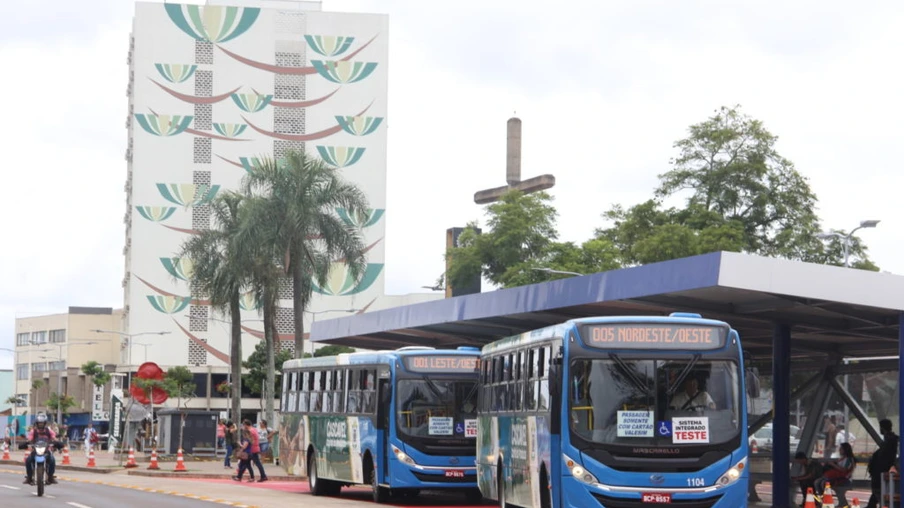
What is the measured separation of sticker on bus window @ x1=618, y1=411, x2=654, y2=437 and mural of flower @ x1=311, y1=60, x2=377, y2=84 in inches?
4441

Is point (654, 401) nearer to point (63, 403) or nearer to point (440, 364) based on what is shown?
point (440, 364)

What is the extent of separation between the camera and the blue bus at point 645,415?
1803cm

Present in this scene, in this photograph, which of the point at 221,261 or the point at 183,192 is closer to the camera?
the point at 221,261

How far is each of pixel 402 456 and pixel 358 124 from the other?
10540cm

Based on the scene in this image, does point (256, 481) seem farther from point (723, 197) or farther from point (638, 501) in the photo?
point (723, 197)

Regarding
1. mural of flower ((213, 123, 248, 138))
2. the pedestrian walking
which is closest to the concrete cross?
mural of flower ((213, 123, 248, 138))

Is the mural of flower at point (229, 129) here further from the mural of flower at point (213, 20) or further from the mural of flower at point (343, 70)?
the mural of flower at point (343, 70)

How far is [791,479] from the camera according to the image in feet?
85.5

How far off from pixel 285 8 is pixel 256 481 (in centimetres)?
9641

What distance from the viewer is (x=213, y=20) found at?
127 meters

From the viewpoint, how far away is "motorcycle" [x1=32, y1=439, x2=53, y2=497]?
28.1 metres

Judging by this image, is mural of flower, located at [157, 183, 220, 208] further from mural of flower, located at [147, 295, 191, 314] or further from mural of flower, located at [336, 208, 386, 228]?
mural of flower, located at [336, 208, 386, 228]

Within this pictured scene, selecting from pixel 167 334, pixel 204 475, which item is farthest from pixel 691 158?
pixel 167 334

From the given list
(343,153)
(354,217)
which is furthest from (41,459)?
(343,153)
